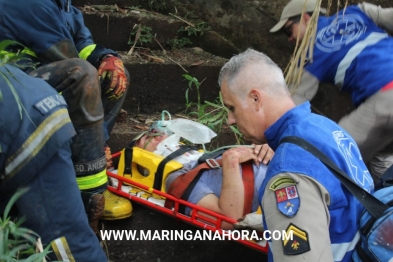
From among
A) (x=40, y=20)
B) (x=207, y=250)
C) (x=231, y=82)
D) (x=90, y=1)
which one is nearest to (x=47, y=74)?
(x=40, y=20)

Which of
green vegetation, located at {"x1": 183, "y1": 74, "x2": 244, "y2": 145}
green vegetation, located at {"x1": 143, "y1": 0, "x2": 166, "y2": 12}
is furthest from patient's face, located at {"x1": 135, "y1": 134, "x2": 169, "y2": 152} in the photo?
green vegetation, located at {"x1": 143, "y1": 0, "x2": 166, "y2": 12}

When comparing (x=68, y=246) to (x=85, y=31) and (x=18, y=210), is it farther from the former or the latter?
(x=85, y=31)

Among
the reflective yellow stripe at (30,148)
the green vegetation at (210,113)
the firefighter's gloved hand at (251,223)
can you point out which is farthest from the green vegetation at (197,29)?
the reflective yellow stripe at (30,148)

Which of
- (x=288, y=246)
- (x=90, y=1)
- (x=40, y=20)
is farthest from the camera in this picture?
(x=90, y=1)

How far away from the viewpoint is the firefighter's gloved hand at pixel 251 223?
10.5 feet

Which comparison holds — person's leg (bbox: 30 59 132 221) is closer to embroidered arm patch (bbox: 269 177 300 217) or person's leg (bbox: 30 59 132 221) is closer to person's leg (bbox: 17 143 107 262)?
person's leg (bbox: 17 143 107 262)

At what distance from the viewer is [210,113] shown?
475 centimetres

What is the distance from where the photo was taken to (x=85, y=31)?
4086 mm

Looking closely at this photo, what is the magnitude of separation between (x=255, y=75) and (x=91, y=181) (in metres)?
1.25

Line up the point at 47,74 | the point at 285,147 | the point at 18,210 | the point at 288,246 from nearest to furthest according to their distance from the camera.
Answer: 1. the point at 288,246
2. the point at 285,147
3. the point at 18,210
4. the point at 47,74

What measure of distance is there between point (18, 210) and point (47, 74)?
3.17 feet

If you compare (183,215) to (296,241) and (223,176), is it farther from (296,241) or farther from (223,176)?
(296,241)

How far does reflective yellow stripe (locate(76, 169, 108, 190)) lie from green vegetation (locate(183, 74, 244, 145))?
1430mm

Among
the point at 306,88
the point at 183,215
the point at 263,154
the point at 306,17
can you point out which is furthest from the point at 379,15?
the point at 183,215
